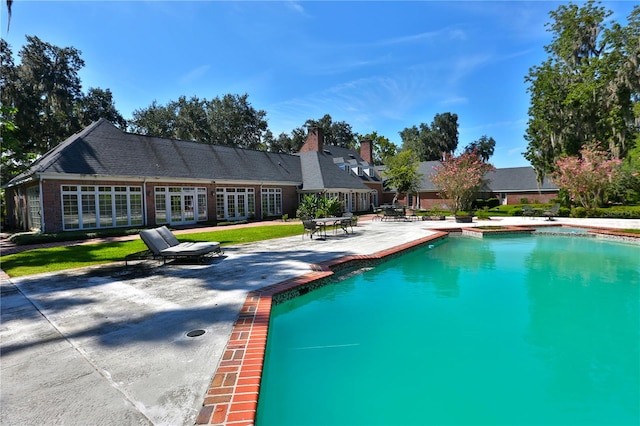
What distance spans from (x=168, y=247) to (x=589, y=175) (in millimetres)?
27332

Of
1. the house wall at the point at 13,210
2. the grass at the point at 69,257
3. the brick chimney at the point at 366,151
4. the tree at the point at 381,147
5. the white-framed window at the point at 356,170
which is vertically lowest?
the grass at the point at 69,257

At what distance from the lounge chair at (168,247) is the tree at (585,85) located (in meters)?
30.3

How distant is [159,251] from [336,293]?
16.2ft

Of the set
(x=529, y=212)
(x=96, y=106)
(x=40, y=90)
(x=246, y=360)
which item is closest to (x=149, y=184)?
(x=40, y=90)

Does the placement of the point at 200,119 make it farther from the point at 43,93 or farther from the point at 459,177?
the point at 459,177

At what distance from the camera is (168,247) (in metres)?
8.90

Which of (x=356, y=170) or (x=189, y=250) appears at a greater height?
(x=356, y=170)

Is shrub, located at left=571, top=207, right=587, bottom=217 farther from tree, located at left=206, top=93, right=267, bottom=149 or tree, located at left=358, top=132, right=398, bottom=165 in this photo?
tree, located at left=206, top=93, right=267, bottom=149

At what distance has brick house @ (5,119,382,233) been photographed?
52.0 ft

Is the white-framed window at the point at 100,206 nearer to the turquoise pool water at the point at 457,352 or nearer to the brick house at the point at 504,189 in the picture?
the turquoise pool water at the point at 457,352

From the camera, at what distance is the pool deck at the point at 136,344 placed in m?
2.60

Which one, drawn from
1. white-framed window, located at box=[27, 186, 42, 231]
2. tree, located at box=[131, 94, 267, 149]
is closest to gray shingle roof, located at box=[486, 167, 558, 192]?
tree, located at box=[131, 94, 267, 149]

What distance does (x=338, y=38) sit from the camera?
16.4 m

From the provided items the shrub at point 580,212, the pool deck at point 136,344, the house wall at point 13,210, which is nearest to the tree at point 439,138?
the shrub at point 580,212
